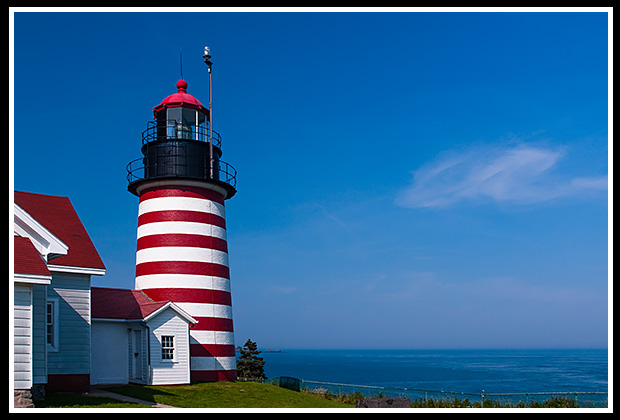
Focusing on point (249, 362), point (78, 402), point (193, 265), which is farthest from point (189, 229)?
point (249, 362)

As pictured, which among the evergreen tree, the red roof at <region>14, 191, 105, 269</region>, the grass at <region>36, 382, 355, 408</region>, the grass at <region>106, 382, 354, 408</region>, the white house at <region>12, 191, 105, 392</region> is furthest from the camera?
the evergreen tree

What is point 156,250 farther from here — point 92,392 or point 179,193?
point 92,392

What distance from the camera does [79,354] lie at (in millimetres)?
19984

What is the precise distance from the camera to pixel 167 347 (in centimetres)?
2320

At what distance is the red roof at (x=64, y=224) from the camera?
809 inches

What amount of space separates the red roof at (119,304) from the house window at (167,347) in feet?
3.70

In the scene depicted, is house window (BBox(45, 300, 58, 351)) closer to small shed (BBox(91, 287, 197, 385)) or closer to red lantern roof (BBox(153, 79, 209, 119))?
small shed (BBox(91, 287, 197, 385))

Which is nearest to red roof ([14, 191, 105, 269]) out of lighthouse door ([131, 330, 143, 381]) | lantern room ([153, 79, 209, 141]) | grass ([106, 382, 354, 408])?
lighthouse door ([131, 330, 143, 381])

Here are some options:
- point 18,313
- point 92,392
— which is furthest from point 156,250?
point 18,313

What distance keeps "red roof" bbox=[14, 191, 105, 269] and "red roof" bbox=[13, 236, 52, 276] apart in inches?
157

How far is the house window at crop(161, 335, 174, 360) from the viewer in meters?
23.1

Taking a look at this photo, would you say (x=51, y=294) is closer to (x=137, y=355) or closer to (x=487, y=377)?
(x=137, y=355)

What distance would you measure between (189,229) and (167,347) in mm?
4389

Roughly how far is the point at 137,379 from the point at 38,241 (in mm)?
8035
